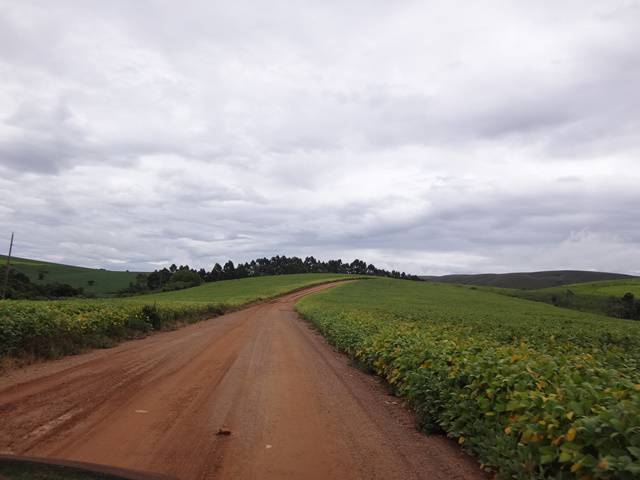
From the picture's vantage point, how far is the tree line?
11656 centimetres

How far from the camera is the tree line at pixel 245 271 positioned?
116562 millimetres

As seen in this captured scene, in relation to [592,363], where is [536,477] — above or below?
below

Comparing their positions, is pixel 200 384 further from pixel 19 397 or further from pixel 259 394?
pixel 19 397

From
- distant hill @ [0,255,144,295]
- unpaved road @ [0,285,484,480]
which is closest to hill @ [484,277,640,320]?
unpaved road @ [0,285,484,480]

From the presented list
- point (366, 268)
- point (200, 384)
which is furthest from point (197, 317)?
point (366, 268)

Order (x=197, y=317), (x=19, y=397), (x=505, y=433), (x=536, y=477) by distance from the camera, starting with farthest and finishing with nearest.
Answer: (x=197, y=317) < (x=19, y=397) < (x=505, y=433) < (x=536, y=477)

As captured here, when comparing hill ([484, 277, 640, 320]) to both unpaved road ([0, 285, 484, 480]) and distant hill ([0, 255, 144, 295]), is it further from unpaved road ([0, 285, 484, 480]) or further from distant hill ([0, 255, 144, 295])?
distant hill ([0, 255, 144, 295])

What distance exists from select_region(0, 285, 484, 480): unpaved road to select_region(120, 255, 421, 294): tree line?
9572cm

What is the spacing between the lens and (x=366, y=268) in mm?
179250

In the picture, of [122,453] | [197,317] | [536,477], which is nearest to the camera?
[536,477]

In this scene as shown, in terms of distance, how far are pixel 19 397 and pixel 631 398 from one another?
30.7ft

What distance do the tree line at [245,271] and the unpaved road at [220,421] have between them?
95.7m

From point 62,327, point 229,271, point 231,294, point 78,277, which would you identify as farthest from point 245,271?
point 62,327

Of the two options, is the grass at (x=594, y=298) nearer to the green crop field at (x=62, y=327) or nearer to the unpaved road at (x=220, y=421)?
the green crop field at (x=62, y=327)
